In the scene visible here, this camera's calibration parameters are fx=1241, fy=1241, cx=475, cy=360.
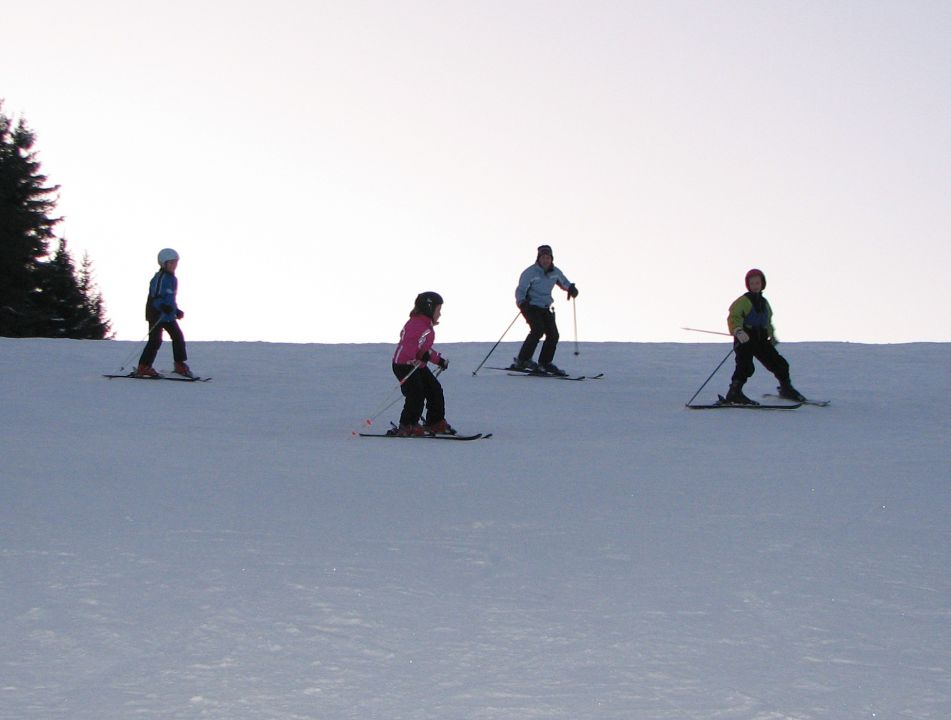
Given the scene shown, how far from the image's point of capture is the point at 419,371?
10.0 meters

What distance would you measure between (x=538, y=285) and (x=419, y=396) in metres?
4.71

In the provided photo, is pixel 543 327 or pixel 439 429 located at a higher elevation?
pixel 543 327

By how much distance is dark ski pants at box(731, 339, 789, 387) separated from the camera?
11.9 m

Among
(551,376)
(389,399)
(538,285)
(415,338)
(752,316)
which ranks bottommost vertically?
(389,399)

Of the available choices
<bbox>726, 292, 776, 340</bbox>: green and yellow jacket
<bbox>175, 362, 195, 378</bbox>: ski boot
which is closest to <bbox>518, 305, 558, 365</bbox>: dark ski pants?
<bbox>726, 292, 776, 340</bbox>: green and yellow jacket

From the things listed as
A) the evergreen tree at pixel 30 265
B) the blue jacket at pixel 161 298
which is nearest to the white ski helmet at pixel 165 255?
the blue jacket at pixel 161 298

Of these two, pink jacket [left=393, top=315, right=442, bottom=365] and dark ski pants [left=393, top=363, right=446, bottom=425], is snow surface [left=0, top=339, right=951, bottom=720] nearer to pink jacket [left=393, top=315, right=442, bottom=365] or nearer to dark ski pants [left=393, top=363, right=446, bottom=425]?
dark ski pants [left=393, top=363, right=446, bottom=425]

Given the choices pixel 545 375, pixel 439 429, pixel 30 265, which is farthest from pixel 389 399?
pixel 30 265

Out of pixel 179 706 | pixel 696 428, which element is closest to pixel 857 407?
pixel 696 428

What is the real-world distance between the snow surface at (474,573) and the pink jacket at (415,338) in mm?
818

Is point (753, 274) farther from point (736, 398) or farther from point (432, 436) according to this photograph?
point (432, 436)

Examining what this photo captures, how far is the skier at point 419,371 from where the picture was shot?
9898 millimetres

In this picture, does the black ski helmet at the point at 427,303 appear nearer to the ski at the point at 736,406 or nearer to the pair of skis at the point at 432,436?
the pair of skis at the point at 432,436

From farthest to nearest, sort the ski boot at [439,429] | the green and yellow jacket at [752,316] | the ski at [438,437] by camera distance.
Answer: the green and yellow jacket at [752,316], the ski boot at [439,429], the ski at [438,437]
